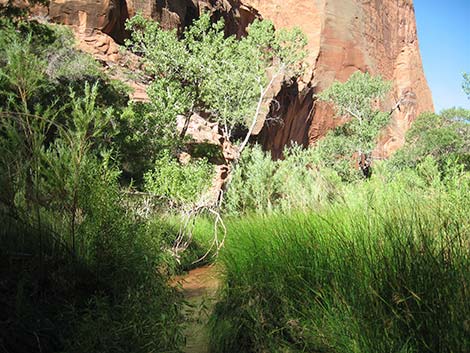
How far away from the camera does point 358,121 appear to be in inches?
922

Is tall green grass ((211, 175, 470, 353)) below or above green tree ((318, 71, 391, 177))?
below

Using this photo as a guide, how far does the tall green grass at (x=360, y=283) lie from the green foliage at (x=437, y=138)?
21030 millimetres

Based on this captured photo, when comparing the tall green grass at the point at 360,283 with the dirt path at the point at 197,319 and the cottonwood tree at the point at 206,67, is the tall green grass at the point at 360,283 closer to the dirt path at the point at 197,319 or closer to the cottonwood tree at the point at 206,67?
the dirt path at the point at 197,319

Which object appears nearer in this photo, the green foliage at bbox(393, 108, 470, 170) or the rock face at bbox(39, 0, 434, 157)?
the rock face at bbox(39, 0, 434, 157)

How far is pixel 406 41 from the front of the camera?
1823 inches

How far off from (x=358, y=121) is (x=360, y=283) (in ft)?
74.6

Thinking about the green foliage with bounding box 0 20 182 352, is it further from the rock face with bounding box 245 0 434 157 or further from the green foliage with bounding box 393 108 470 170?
the green foliage with bounding box 393 108 470 170

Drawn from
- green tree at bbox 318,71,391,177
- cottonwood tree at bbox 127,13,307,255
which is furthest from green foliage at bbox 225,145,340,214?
green tree at bbox 318,71,391,177

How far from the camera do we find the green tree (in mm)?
21797

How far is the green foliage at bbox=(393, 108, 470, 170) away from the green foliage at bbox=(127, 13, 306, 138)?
1008 centimetres

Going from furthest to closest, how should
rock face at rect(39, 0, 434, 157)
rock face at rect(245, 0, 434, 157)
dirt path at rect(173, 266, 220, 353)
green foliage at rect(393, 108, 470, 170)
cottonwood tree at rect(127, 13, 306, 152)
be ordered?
rock face at rect(245, 0, 434, 157) → green foliage at rect(393, 108, 470, 170) → rock face at rect(39, 0, 434, 157) → cottonwood tree at rect(127, 13, 306, 152) → dirt path at rect(173, 266, 220, 353)

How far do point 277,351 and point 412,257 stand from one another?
1.36 metres

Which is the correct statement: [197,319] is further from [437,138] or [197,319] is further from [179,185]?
[437,138]

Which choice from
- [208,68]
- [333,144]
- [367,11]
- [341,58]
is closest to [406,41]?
[367,11]
